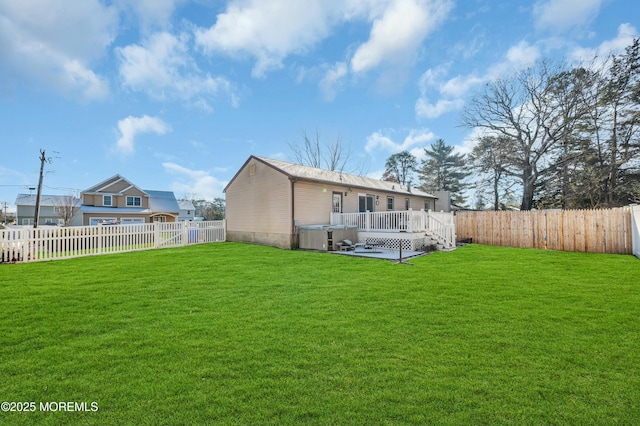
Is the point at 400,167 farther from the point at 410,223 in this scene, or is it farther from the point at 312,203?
the point at 410,223

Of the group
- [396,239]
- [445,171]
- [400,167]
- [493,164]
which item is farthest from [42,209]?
[493,164]

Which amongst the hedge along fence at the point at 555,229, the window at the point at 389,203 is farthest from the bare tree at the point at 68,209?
the hedge along fence at the point at 555,229

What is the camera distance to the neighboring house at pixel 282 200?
40.7 ft

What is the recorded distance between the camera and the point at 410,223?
11.2 meters

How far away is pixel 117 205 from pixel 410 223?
32.0m

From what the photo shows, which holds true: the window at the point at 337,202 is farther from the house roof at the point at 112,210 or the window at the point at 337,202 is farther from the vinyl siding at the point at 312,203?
the house roof at the point at 112,210

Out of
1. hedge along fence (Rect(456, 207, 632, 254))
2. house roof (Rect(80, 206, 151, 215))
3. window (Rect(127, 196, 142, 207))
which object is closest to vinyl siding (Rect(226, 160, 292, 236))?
hedge along fence (Rect(456, 207, 632, 254))

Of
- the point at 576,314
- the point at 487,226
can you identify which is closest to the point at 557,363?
the point at 576,314

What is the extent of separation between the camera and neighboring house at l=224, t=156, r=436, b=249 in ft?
40.7

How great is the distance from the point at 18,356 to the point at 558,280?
→ 8663 millimetres

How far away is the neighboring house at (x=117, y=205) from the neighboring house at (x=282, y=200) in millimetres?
20377

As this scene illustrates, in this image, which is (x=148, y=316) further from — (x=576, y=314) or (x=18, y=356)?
(x=576, y=314)

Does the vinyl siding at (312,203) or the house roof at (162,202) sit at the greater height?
the house roof at (162,202)

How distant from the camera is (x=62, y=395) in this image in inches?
85.4
